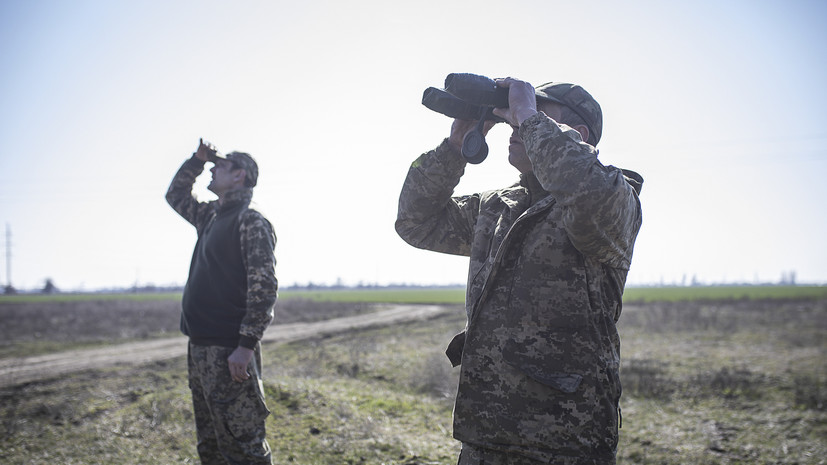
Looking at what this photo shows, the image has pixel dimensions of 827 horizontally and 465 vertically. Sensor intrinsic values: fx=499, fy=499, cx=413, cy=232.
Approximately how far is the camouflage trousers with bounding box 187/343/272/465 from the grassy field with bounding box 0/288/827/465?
1.16 meters

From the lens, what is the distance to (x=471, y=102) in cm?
198

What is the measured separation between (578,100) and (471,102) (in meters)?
0.44

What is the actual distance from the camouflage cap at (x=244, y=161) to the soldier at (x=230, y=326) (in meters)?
0.15

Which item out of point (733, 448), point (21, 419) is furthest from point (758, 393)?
point (21, 419)

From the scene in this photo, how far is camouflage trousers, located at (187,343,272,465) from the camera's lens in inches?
114

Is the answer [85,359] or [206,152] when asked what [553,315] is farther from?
[85,359]

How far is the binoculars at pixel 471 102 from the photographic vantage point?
1930 mm

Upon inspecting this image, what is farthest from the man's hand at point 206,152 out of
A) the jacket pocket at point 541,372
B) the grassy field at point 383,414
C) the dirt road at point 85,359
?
the dirt road at point 85,359

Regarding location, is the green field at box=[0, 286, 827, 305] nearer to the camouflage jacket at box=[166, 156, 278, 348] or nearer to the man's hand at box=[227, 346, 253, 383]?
the camouflage jacket at box=[166, 156, 278, 348]

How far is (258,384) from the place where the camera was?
10.1 feet

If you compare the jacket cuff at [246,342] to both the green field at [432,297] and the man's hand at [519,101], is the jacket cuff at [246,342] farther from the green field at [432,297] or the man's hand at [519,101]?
the green field at [432,297]

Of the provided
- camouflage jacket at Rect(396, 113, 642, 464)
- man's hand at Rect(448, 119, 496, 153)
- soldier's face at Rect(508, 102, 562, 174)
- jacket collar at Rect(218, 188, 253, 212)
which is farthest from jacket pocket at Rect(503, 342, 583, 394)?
jacket collar at Rect(218, 188, 253, 212)

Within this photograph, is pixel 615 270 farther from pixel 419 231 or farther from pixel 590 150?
pixel 419 231

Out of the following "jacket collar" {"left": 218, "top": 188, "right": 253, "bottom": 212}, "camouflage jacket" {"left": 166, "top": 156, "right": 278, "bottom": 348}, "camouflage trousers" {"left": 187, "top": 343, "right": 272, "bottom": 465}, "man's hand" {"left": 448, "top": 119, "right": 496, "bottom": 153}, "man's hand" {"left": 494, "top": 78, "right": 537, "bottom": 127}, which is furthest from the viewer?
"jacket collar" {"left": 218, "top": 188, "right": 253, "bottom": 212}
